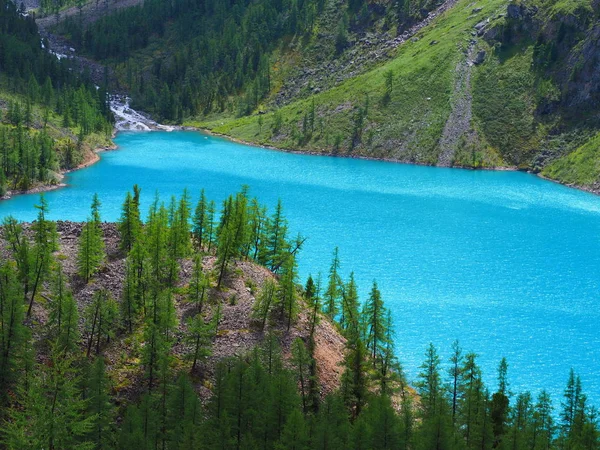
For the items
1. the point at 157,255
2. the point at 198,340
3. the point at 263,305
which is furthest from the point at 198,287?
the point at 198,340

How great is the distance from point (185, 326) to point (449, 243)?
74.1 metres

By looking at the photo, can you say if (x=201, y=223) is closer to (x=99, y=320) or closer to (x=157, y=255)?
(x=157, y=255)

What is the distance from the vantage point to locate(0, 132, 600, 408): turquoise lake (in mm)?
82938

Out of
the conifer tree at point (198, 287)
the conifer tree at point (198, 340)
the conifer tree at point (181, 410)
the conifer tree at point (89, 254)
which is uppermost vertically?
the conifer tree at point (89, 254)

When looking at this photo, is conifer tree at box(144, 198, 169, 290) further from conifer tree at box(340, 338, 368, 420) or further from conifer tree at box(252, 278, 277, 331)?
conifer tree at box(340, 338, 368, 420)

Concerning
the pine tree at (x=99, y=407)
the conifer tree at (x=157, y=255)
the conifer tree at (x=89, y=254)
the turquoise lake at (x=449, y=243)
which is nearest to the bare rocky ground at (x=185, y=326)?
the conifer tree at (x=89, y=254)

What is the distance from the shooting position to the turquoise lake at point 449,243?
82938 mm

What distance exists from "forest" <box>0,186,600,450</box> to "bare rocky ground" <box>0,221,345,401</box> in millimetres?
165

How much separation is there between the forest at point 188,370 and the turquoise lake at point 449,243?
11727mm

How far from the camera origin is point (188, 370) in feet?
189

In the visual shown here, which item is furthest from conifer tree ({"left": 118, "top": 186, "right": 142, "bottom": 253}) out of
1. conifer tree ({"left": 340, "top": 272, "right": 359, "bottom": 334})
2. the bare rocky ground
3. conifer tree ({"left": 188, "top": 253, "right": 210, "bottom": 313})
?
conifer tree ({"left": 340, "top": 272, "right": 359, "bottom": 334})

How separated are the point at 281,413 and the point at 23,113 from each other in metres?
167

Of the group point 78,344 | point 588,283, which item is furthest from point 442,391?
point 588,283

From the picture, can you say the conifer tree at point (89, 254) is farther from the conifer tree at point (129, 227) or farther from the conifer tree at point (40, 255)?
the conifer tree at point (129, 227)
